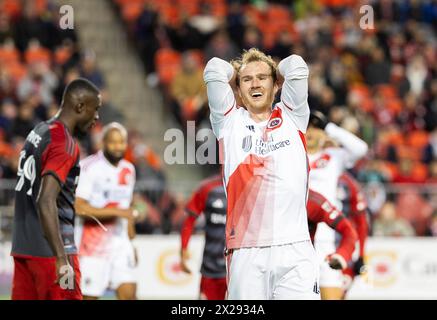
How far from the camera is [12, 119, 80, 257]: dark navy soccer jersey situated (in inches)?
318

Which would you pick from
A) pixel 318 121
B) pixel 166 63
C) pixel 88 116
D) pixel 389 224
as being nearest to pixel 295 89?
pixel 88 116

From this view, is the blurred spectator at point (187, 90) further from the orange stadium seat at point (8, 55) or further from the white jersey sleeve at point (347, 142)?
the white jersey sleeve at point (347, 142)

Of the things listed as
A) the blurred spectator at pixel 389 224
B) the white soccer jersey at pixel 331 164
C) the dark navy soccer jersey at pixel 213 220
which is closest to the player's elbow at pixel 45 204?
the dark navy soccer jersey at pixel 213 220

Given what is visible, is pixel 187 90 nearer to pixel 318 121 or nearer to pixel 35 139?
pixel 318 121

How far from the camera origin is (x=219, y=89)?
23.6 ft

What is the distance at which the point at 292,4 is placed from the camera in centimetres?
2439

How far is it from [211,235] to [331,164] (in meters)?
1.52

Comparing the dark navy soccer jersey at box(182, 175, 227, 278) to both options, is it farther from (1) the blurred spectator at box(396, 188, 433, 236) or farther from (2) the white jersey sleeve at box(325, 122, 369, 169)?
(1) the blurred spectator at box(396, 188, 433, 236)

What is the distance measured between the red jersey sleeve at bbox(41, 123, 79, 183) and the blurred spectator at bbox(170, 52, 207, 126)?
1178cm

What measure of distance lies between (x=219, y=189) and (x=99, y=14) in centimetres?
1270

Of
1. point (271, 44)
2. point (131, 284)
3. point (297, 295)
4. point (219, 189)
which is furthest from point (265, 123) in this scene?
point (271, 44)

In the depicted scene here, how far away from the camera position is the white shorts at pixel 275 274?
22.8 ft

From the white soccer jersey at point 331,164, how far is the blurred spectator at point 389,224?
21.6ft

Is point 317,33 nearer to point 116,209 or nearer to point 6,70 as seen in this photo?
point 6,70
